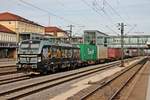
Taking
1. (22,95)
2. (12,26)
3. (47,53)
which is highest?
(12,26)

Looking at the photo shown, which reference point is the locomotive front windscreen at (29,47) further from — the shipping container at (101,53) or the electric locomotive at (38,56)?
the shipping container at (101,53)

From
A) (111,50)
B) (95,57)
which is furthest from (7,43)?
(95,57)

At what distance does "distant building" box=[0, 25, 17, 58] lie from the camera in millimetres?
84225

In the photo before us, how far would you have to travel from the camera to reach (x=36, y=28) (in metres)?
112

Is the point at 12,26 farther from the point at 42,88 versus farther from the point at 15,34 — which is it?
the point at 42,88

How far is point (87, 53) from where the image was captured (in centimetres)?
4872

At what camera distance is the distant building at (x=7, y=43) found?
84.2 metres

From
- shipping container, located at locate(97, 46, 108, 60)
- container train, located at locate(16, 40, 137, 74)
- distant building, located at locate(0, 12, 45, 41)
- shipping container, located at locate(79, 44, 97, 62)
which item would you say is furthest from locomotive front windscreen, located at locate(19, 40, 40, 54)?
distant building, located at locate(0, 12, 45, 41)

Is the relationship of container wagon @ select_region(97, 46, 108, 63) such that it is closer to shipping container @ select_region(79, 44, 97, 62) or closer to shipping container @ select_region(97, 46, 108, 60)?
shipping container @ select_region(97, 46, 108, 60)

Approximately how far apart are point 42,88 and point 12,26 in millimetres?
85192

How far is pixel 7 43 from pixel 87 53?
1633 inches

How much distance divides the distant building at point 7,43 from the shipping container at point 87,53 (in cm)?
3415

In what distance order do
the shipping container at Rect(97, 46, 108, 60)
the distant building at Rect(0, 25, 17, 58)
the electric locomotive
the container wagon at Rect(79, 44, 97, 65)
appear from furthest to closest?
the distant building at Rect(0, 25, 17, 58) → the shipping container at Rect(97, 46, 108, 60) → the container wagon at Rect(79, 44, 97, 65) → the electric locomotive

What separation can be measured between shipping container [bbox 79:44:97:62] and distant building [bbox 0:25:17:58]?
112 ft
